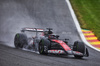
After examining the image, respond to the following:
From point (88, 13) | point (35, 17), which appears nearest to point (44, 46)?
point (35, 17)

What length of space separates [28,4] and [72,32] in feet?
26.9

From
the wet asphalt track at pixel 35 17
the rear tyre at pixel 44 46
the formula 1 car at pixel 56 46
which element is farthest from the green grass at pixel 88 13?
the rear tyre at pixel 44 46

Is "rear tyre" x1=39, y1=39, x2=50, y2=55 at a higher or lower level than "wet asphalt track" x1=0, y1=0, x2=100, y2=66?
lower

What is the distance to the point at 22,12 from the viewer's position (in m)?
21.6

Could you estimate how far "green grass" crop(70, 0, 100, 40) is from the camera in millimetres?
18453

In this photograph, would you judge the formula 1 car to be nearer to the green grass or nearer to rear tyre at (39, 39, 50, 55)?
rear tyre at (39, 39, 50, 55)

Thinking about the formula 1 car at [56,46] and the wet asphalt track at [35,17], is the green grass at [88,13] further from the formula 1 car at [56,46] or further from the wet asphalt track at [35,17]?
the formula 1 car at [56,46]

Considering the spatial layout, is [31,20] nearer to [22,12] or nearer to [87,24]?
[22,12]

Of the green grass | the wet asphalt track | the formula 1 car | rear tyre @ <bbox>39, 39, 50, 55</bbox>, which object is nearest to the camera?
the formula 1 car

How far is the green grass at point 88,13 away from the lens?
18.5 meters

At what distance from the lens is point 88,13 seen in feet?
73.8

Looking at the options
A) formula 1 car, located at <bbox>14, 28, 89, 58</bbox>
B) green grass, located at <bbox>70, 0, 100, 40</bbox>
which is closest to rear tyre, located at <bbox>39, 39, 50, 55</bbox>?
formula 1 car, located at <bbox>14, 28, 89, 58</bbox>

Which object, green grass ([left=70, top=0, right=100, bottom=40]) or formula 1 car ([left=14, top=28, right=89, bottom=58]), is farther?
green grass ([left=70, top=0, right=100, bottom=40])

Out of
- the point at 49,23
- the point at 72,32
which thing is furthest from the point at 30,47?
the point at 49,23
